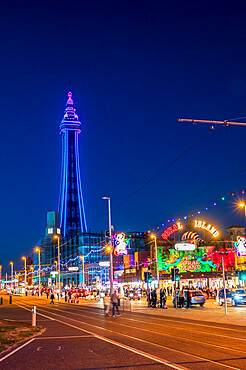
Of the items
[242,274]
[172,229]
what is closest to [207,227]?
[172,229]

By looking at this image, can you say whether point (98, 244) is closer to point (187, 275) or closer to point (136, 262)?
point (136, 262)

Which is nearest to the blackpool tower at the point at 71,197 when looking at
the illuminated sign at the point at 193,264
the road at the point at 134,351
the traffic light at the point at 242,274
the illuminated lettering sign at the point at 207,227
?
the illuminated sign at the point at 193,264

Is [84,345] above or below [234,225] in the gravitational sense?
below

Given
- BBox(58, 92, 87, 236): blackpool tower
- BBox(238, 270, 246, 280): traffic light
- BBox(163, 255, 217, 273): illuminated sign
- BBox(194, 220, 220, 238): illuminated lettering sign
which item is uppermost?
BBox(58, 92, 87, 236): blackpool tower

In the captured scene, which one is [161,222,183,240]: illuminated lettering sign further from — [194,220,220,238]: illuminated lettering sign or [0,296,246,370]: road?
[0,296,246,370]: road

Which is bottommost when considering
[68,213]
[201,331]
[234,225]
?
[201,331]

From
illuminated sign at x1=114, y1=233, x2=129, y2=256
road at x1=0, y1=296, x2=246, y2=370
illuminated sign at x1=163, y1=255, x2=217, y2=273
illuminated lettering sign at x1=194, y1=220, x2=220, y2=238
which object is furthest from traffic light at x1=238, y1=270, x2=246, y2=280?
road at x1=0, y1=296, x2=246, y2=370

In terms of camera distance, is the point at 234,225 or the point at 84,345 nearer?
the point at 84,345

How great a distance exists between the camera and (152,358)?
452 inches

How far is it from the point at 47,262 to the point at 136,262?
91.8 metres

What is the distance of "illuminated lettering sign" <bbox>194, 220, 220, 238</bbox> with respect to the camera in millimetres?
60406

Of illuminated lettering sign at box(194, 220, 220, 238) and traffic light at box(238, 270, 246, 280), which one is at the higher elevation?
illuminated lettering sign at box(194, 220, 220, 238)

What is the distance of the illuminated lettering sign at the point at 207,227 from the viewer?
198 feet

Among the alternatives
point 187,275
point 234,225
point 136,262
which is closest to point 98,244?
point 136,262
